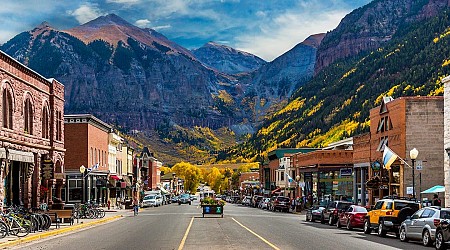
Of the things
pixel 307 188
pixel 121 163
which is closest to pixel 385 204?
pixel 307 188

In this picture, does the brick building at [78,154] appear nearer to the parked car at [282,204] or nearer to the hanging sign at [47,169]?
the parked car at [282,204]

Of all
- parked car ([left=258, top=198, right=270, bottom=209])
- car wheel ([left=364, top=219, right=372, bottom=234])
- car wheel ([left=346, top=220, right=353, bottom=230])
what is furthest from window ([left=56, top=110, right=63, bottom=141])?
parked car ([left=258, top=198, right=270, bottom=209])

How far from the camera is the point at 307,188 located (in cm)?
9588

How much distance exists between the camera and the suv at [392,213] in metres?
35.2

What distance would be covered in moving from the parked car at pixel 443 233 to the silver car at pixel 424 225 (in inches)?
21.0

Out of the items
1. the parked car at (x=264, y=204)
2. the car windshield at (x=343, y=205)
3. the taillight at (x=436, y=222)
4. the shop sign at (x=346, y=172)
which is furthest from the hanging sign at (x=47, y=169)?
the parked car at (x=264, y=204)

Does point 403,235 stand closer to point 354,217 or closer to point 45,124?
point 354,217

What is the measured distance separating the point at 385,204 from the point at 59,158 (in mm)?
30537

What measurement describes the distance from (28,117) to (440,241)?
1258 inches

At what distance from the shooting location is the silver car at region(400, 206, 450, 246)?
28.5 metres

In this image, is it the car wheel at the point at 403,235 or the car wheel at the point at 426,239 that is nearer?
the car wheel at the point at 426,239

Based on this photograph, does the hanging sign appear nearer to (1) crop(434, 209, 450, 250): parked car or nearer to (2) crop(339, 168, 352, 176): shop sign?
(1) crop(434, 209, 450, 250): parked car

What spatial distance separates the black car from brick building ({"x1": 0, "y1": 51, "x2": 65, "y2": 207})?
2552cm

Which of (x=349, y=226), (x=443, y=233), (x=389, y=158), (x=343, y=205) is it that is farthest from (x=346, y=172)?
(x=443, y=233)
